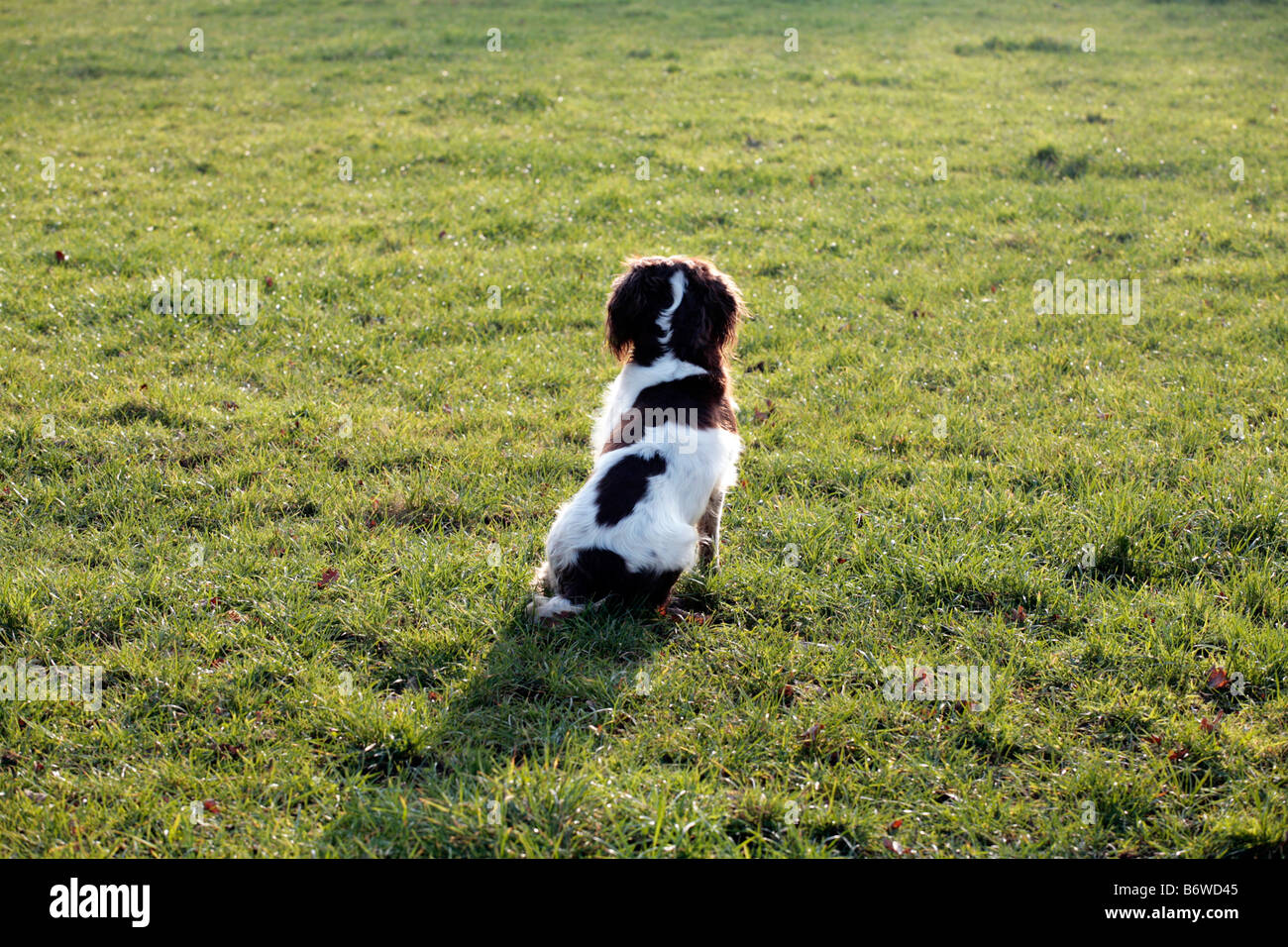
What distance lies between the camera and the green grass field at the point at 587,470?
3545 millimetres

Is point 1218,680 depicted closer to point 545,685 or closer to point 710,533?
point 710,533

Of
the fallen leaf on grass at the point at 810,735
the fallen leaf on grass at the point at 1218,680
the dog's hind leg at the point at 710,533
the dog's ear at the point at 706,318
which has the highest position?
the dog's ear at the point at 706,318

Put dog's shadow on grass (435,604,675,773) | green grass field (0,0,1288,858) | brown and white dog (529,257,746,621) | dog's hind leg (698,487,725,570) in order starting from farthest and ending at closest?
dog's hind leg (698,487,725,570) → brown and white dog (529,257,746,621) → dog's shadow on grass (435,604,675,773) → green grass field (0,0,1288,858)

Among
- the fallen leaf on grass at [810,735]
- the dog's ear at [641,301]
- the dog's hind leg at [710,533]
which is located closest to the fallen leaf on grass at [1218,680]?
the fallen leaf on grass at [810,735]

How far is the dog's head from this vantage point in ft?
16.1

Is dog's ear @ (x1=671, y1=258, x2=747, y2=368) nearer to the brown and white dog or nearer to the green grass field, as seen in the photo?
the brown and white dog

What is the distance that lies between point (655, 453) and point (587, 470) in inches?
60.2

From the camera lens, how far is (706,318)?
493 cm

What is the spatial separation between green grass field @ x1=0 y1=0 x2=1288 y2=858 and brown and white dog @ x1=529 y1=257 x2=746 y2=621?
0.24m

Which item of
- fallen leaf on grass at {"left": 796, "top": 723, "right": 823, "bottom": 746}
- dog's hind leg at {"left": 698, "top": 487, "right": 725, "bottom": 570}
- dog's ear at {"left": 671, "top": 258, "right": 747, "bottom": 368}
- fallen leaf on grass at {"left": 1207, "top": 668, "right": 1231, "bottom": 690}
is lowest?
fallen leaf on grass at {"left": 796, "top": 723, "right": 823, "bottom": 746}

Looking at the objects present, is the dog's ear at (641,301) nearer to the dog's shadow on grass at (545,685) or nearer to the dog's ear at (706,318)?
the dog's ear at (706,318)

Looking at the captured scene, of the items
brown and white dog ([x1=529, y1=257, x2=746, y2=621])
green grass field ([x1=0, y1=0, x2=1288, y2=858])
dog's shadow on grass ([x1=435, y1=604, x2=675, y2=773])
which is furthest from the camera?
brown and white dog ([x1=529, y1=257, x2=746, y2=621])

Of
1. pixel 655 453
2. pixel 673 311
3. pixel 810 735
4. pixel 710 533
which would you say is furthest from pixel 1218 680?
pixel 673 311


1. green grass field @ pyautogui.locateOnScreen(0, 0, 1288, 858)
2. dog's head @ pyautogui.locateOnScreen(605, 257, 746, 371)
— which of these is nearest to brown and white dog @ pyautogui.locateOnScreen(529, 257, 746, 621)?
dog's head @ pyautogui.locateOnScreen(605, 257, 746, 371)
